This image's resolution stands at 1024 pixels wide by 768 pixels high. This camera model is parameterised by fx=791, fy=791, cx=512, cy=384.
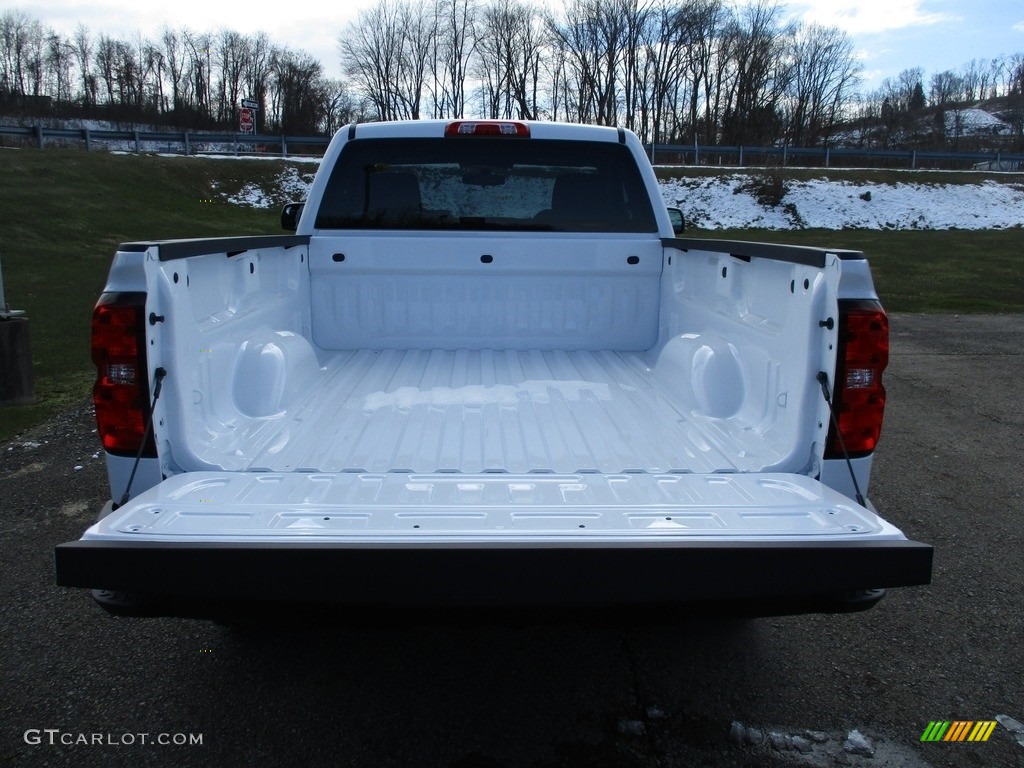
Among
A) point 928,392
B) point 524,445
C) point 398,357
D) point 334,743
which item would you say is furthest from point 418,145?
point 928,392

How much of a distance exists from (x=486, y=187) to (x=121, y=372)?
2608 millimetres

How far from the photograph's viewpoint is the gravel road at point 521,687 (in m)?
2.55

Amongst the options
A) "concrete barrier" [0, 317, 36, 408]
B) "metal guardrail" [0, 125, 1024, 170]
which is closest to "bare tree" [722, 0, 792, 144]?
"metal guardrail" [0, 125, 1024, 170]

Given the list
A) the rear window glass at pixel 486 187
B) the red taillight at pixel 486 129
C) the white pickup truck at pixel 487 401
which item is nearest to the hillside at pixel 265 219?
the rear window glass at pixel 486 187

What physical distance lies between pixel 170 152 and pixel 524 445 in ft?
116

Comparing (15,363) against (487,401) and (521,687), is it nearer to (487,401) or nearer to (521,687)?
(487,401)

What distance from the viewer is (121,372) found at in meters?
2.30

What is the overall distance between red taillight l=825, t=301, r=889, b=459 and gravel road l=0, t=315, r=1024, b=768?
0.76 m

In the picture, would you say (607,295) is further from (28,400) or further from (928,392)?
(28,400)

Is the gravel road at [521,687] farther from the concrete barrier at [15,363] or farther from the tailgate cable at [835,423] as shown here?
the concrete barrier at [15,363]

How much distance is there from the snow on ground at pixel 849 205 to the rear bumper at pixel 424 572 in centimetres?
2557

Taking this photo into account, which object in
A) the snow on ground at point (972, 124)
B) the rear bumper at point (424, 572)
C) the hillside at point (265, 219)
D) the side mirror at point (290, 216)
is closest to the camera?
the rear bumper at point (424, 572)

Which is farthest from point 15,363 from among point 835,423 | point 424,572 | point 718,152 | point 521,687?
point 718,152

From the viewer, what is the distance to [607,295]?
14.1ft
